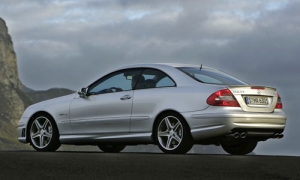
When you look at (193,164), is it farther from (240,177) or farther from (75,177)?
(75,177)

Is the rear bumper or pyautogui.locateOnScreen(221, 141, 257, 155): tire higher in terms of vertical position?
the rear bumper

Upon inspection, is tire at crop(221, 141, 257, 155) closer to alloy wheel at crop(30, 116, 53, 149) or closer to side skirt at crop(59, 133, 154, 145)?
side skirt at crop(59, 133, 154, 145)

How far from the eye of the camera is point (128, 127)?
1121 cm

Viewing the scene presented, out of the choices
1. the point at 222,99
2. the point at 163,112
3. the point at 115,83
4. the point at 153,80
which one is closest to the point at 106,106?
the point at 115,83

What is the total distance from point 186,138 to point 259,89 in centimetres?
142

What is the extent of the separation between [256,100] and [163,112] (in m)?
1.47

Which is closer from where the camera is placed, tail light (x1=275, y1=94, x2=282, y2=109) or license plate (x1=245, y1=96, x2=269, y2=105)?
license plate (x1=245, y1=96, x2=269, y2=105)

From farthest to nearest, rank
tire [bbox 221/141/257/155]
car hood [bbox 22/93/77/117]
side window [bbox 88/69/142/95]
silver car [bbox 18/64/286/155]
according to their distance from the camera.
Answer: car hood [bbox 22/93/77/117] < tire [bbox 221/141/257/155] < side window [bbox 88/69/142/95] < silver car [bbox 18/64/286/155]

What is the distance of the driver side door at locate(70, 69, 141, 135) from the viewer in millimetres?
11305

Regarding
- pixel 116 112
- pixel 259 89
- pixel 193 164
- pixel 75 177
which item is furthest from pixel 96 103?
pixel 75 177

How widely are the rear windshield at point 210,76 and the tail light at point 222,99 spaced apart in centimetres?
54

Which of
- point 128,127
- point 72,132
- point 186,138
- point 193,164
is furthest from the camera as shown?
point 72,132

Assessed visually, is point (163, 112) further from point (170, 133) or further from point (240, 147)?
point (240, 147)

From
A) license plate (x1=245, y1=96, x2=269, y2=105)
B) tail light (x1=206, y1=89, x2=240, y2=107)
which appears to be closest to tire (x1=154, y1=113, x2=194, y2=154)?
tail light (x1=206, y1=89, x2=240, y2=107)
